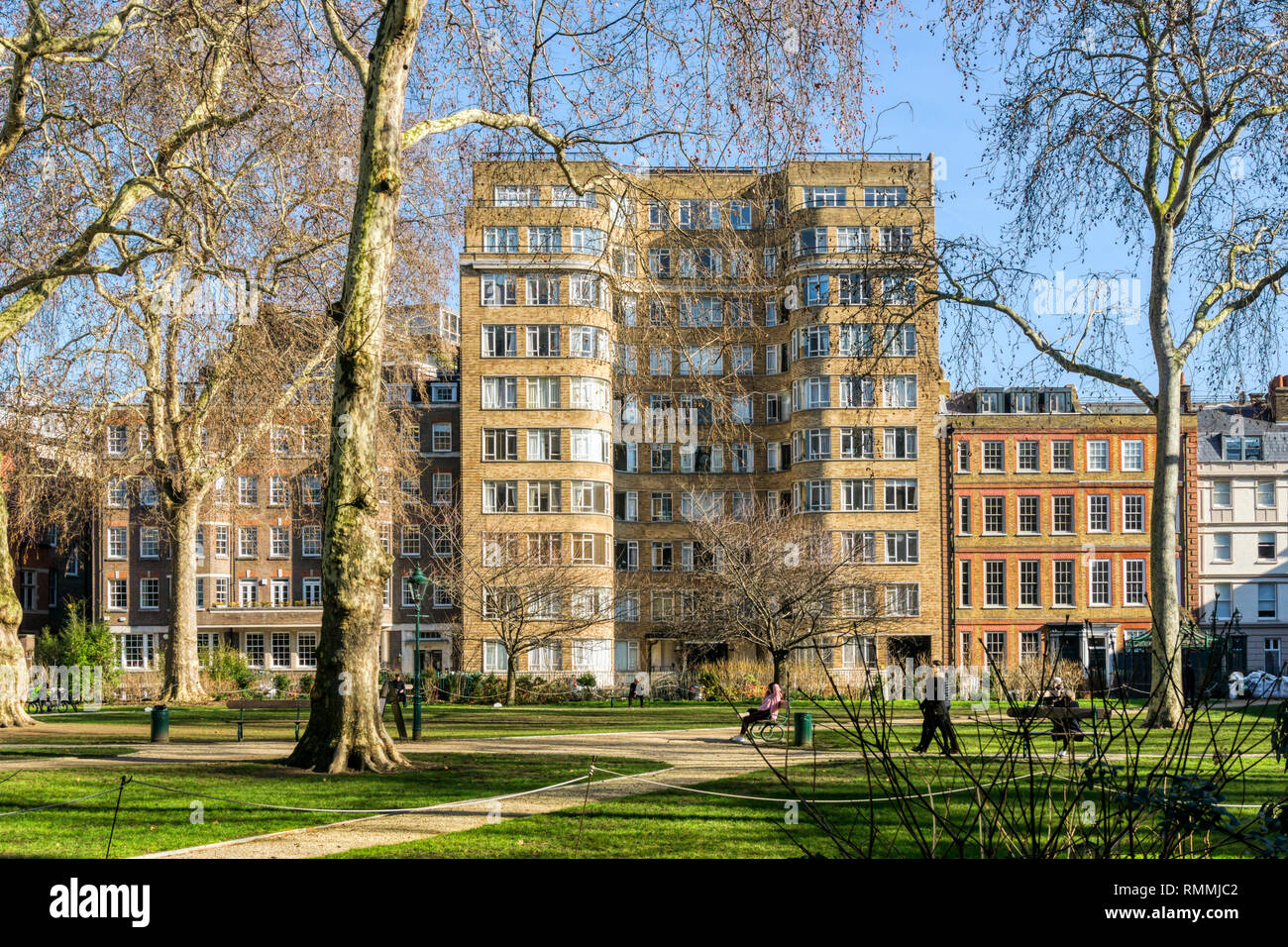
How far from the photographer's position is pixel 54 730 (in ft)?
83.4

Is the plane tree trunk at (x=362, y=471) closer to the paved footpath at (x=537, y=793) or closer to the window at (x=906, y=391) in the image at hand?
the paved footpath at (x=537, y=793)

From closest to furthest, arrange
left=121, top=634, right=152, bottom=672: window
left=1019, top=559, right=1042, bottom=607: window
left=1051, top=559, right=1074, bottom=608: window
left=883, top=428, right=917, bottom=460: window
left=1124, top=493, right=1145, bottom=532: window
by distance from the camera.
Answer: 1. left=883, top=428, right=917, bottom=460: window
2. left=1051, top=559, right=1074, bottom=608: window
3. left=1019, top=559, right=1042, bottom=607: window
4. left=1124, top=493, right=1145, bottom=532: window
5. left=121, top=634, right=152, bottom=672: window

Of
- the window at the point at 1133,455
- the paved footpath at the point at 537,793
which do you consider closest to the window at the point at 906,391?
the window at the point at 1133,455

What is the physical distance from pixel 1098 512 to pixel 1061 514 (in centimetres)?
193

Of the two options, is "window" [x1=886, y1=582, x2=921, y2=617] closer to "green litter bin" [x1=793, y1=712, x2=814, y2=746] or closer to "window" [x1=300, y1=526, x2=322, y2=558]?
"window" [x1=300, y1=526, x2=322, y2=558]

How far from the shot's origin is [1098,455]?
6812 cm

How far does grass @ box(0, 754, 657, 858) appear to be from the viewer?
38.5 feet

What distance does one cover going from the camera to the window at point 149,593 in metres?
78.4

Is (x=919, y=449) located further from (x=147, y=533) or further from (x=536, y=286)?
(x=147, y=533)

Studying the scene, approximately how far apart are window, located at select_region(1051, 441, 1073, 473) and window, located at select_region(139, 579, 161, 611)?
54.3 metres

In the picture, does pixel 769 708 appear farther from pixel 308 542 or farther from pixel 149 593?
pixel 149 593

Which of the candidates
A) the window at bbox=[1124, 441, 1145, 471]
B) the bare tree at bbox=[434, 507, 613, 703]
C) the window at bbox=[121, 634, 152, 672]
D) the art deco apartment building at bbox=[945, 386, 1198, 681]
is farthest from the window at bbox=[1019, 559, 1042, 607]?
the window at bbox=[121, 634, 152, 672]
